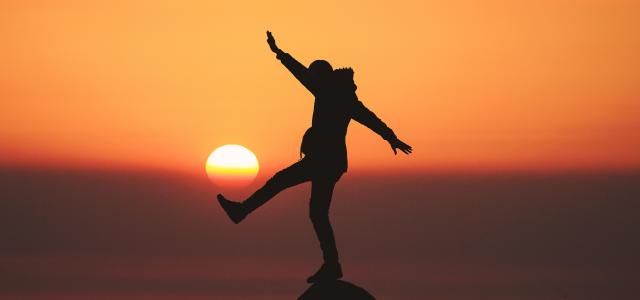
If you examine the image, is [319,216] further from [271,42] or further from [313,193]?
[271,42]

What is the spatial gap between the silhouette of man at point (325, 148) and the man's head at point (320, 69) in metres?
0.02

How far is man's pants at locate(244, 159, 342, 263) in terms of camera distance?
21.6 meters

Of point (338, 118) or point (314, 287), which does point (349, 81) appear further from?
point (314, 287)

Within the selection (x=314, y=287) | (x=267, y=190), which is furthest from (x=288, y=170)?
(x=314, y=287)

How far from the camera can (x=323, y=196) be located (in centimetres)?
2189

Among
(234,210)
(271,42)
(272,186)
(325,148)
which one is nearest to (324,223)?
(272,186)

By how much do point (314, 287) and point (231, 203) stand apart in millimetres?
2084

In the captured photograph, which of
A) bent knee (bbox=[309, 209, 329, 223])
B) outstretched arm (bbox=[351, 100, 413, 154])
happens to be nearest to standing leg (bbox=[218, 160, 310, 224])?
bent knee (bbox=[309, 209, 329, 223])

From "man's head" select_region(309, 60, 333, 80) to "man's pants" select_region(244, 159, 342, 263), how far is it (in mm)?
1472

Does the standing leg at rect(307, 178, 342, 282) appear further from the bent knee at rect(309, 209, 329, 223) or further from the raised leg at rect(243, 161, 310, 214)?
the raised leg at rect(243, 161, 310, 214)

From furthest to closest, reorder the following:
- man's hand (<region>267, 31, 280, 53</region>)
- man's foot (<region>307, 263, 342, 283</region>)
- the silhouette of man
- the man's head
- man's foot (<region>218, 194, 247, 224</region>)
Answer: man's foot (<region>307, 263, 342, 283</region>)
man's foot (<region>218, 194, 247, 224</region>)
the silhouette of man
the man's head
man's hand (<region>267, 31, 280, 53</region>)

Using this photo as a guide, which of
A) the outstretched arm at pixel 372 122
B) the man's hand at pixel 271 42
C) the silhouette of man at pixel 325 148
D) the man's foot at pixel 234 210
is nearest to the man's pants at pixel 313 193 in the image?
the silhouette of man at pixel 325 148

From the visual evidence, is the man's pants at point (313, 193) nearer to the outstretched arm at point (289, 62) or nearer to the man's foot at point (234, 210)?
the man's foot at point (234, 210)

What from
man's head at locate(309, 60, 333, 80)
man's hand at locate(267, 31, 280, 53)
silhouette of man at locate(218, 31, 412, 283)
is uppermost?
man's hand at locate(267, 31, 280, 53)
